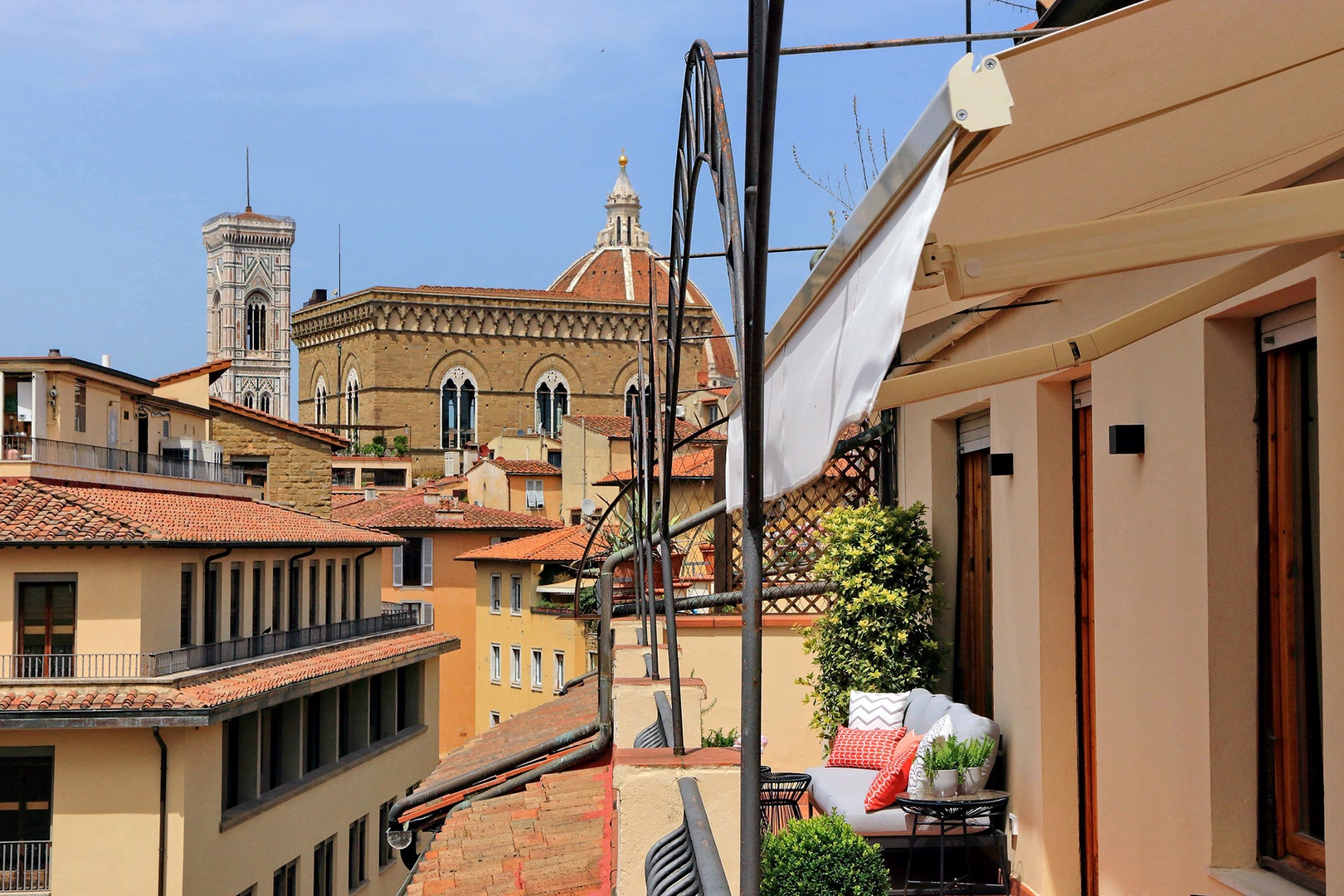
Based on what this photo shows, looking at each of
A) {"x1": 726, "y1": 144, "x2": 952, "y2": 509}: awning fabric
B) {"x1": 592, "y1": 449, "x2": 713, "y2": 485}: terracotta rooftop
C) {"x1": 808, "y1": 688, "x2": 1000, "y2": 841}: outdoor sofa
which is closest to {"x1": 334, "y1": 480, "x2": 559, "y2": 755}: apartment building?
{"x1": 592, "y1": 449, "x2": 713, "y2": 485}: terracotta rooftop

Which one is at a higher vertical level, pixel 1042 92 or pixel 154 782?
pixel 1042 92

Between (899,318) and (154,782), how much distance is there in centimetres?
1921

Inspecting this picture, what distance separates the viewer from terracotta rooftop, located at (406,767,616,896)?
5004 millimetres

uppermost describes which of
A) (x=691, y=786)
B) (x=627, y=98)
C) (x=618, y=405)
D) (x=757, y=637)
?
(x=618, y=405)

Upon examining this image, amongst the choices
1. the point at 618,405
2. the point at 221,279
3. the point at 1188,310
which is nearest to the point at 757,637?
the point at 1188,310

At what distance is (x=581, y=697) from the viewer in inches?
494

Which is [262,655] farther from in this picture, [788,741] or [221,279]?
[221,279]

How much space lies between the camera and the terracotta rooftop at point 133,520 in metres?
20.0

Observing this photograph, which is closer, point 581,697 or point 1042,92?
point 1042,92

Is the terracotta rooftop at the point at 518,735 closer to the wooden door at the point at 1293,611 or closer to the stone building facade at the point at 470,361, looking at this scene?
the wooden door at the point at 1293,611

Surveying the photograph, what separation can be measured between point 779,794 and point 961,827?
124 centimetres

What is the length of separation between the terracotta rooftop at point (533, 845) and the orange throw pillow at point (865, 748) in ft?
3.72

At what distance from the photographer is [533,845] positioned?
5.75 m

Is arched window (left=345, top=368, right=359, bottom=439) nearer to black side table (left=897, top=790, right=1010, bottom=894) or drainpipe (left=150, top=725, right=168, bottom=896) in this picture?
drainpipe (left=150, top=725, right=168, bottom=896)
